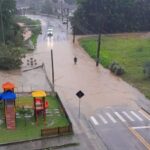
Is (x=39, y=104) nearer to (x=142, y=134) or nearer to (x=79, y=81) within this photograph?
(x=142, y=134)

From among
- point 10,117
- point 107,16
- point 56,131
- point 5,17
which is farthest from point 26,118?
point 107,16

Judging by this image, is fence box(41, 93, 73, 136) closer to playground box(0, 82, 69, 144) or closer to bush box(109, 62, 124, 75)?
playground box(0, 82, 69, 144)

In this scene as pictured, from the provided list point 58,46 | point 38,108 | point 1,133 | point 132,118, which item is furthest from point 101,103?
point 58,46

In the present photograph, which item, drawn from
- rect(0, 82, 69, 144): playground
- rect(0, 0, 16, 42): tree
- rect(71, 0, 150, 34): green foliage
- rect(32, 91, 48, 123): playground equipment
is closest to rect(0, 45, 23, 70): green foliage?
rect(0, 0, 16, 42): tree

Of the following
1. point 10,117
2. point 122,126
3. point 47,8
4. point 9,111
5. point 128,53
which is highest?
point 9,111

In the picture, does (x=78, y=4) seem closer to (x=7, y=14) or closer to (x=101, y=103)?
(x=7, y=14)

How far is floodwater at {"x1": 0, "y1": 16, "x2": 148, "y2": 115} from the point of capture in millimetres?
34188

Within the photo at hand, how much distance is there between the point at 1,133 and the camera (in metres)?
26.4

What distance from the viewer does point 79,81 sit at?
4084cm

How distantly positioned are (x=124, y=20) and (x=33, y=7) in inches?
3008

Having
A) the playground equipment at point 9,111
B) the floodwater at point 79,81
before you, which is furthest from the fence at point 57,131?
the floodwater at point 79,81

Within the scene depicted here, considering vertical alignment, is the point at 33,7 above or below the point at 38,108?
below

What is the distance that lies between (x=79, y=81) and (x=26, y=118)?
1313cm

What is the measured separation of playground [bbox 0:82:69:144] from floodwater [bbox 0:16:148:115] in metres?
3.31
